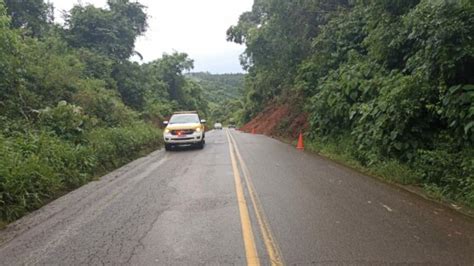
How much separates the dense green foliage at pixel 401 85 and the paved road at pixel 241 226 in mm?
1347

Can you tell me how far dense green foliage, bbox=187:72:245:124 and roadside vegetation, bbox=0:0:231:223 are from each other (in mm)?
64507

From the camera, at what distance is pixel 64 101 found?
14969 mm

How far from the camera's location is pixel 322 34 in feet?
65.4

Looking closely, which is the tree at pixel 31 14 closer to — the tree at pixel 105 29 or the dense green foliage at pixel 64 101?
the dense green foliage at pixel 64 101

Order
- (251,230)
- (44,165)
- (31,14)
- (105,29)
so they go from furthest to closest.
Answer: (105,29) < (31,14) < (44,165) < (251,230)

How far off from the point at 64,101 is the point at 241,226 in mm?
11086

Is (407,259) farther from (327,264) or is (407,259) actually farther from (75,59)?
(75,59)

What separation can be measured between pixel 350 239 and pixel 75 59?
21.4m

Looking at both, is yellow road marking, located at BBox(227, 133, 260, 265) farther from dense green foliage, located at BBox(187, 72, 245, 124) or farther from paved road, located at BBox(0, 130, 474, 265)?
dense green foliage, located at BBox(187, 72, 245, 124)

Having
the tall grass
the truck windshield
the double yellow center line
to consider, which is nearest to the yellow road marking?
the double yellow center line

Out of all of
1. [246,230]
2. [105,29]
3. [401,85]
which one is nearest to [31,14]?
[105,29]

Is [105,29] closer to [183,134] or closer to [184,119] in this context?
[184,119]

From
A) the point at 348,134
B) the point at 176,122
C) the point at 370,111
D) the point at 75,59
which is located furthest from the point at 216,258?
the point at 75,59

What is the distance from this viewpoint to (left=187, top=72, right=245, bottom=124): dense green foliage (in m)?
113
